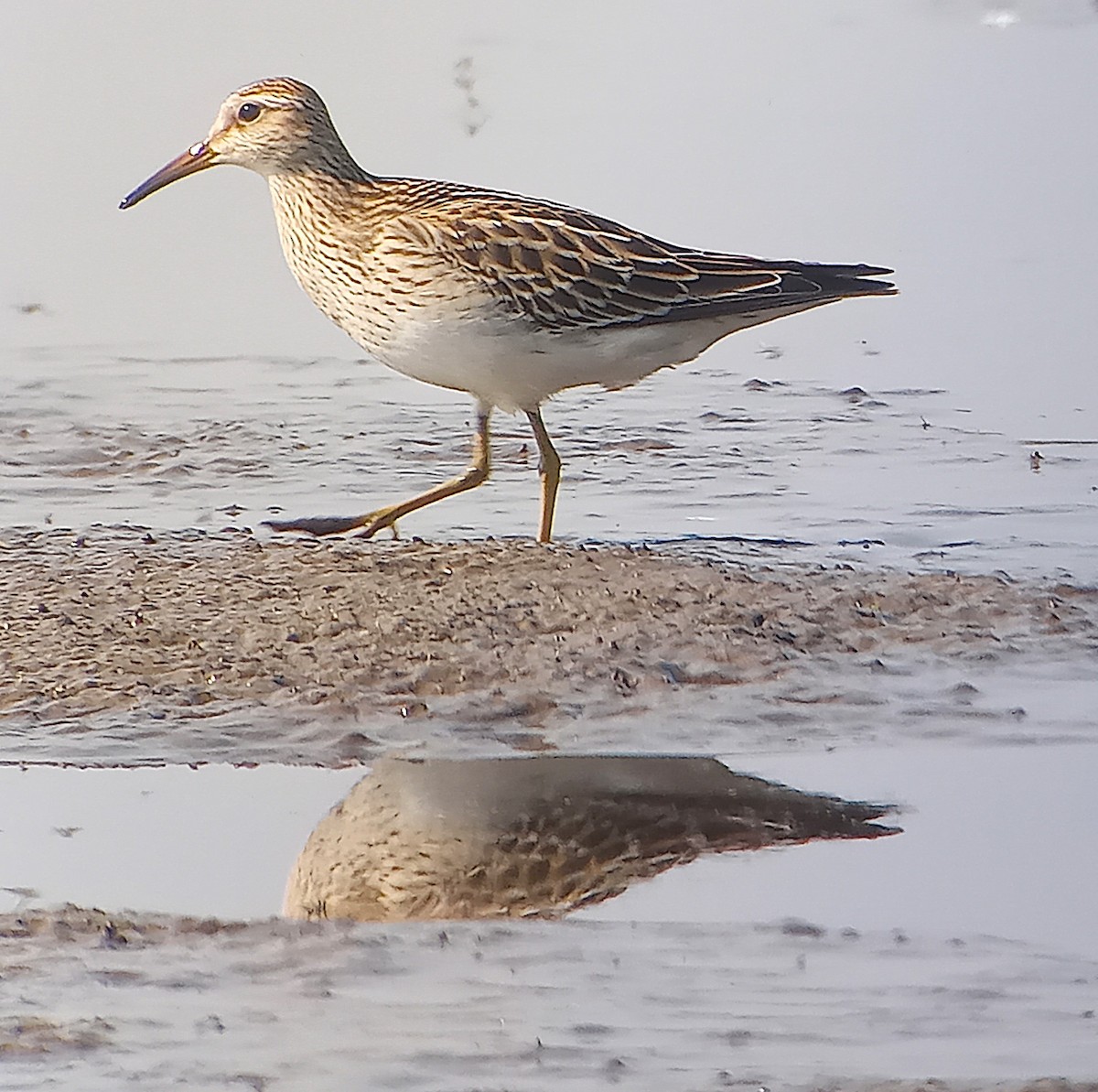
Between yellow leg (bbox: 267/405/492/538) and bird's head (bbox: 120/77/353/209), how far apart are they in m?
1.04

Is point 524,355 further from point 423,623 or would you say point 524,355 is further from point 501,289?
point 423,623

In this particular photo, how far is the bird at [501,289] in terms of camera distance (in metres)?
7.12

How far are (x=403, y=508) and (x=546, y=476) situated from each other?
45 cm

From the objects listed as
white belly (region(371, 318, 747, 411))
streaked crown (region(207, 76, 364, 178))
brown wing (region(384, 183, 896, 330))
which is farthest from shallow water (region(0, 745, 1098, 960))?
streaked crown (region(207, 76, 364, 178))

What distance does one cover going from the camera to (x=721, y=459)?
8289 mm

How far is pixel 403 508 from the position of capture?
7.29 m

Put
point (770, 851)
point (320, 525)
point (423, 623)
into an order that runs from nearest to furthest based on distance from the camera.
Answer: point (770, 851) < point (423, 623) < point (320, 525)

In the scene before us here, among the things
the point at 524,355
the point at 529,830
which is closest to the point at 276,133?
the point at 524,355

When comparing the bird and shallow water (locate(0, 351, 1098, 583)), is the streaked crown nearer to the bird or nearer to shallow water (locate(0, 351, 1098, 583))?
the bird

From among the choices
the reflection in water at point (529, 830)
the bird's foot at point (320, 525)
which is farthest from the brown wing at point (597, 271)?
the reflection in water at point (529, 830)

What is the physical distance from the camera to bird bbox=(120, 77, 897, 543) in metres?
7.12

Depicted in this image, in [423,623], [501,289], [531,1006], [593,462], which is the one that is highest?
[501,289]

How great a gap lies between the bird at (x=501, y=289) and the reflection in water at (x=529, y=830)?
2.11 m

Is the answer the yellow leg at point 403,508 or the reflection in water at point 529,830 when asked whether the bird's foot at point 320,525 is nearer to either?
the yellow leg at point 403,508
